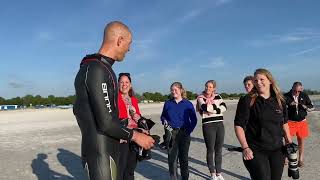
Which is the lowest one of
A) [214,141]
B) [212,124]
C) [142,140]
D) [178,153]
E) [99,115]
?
[178,153]

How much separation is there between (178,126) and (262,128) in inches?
113

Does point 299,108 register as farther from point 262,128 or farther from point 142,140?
point 142,140

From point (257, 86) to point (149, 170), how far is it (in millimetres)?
4805

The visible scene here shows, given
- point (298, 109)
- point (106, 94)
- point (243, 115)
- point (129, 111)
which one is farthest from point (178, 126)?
point (106, 94)

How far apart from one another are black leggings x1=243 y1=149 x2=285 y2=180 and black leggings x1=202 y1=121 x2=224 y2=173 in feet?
10.6

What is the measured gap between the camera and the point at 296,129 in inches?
363

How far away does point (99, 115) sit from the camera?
3.12 m

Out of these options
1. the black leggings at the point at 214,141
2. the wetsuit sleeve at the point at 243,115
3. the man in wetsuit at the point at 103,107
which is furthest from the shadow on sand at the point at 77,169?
the man in wetsuit at the point at 103,107

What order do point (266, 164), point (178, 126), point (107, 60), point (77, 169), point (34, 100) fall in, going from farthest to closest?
point (34, 100) < point (77, 169) < point (178, 126) < point (266, 164) < point (107, 60)

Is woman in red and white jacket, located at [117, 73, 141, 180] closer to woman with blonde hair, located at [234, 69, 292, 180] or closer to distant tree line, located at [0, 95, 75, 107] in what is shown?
woman with blonde hair, located at [234, 69, 292, 180]

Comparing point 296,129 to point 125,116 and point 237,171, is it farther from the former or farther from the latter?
point 125,116

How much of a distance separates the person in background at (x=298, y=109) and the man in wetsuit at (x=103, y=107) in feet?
20.8

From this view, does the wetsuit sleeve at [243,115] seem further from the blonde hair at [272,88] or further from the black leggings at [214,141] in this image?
the black leggings at [214,141]

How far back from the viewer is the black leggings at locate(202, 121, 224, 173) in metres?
8.13
